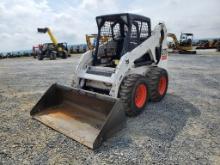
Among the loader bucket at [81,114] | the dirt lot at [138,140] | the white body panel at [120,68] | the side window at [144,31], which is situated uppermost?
the side window at [144,31]

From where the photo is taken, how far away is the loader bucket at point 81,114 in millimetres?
3854

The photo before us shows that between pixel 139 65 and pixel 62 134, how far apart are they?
2.62 meters

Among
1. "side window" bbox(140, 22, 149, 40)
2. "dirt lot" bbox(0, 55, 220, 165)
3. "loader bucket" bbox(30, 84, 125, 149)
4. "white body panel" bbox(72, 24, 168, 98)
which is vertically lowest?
"dirt lot" bbox(0, 55, 220, 165)

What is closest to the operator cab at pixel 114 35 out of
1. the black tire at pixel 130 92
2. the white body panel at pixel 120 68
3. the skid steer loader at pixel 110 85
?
the skid steer loader at pixel 110 85

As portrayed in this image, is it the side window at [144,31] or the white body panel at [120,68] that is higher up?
the side window at [144,31]

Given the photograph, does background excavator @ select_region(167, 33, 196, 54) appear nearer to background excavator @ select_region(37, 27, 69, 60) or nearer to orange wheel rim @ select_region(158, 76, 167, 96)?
background excavator @ select_region(37, 27, 69, 60)

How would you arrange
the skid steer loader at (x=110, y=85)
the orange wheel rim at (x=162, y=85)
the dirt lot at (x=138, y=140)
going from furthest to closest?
the orange wheel rim at (x=162, y=85)
the skid steer loader at (x=110, y=85)
the dirt lot at (x=138, y=140)

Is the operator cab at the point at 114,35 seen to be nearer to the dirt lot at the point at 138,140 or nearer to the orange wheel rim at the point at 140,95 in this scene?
the orange wheel rim at the point at 140,95

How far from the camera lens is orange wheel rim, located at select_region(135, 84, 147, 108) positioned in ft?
16.5

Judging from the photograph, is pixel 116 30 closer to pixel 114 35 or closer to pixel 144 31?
pixel 114 35

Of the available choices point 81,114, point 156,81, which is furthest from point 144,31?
point 81,114

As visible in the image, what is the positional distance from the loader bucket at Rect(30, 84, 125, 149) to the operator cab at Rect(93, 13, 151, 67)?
1.34 meters

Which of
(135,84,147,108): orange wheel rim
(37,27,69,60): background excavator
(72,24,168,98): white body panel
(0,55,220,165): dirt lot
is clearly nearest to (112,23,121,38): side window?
(72,24,168,98): white body panel

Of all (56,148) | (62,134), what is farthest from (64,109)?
(56,148)
